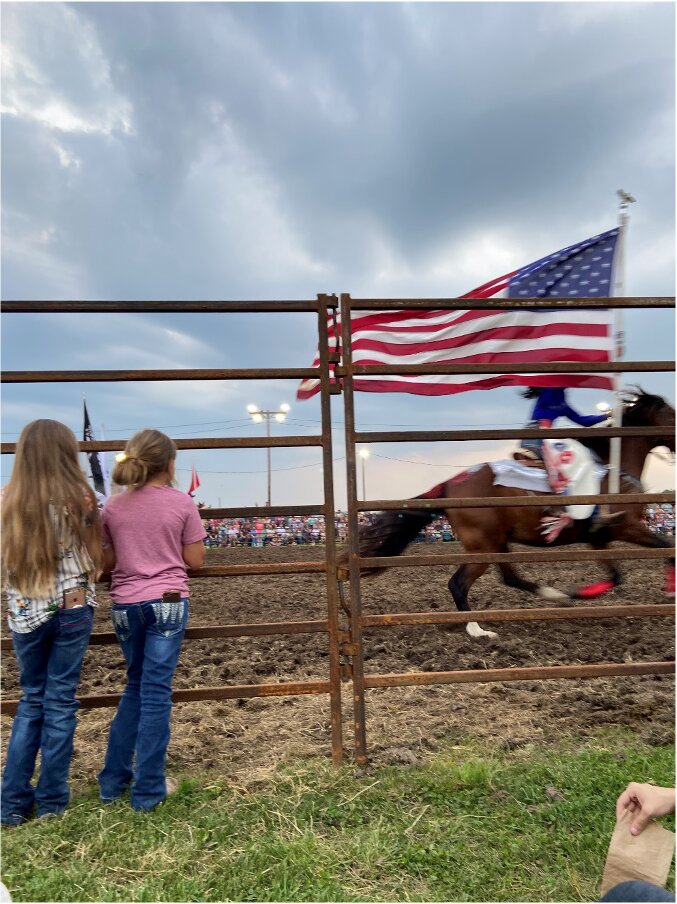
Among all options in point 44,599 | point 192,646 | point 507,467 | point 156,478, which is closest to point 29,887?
point 44,599

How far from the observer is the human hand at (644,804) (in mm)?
1723

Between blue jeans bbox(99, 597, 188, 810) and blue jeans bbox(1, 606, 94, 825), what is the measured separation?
0.71ft

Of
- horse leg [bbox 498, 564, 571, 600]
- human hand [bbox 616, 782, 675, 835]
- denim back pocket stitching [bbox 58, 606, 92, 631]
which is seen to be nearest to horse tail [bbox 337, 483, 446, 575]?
horse leg [bbox 498, 564, 571, 600]

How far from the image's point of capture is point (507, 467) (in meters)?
6.97

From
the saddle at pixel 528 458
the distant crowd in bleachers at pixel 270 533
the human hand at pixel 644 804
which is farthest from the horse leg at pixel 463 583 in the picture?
the distant crowd in bleachers at pixel 270 533

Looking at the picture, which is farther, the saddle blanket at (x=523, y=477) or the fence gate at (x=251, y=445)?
the saddle blanket at (x=523, y=477)

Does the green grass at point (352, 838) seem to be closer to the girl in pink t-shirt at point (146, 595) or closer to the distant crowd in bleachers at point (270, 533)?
the girl in pink t-shirt at point (146, 595)

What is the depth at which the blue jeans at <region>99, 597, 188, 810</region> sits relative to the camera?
282 cm

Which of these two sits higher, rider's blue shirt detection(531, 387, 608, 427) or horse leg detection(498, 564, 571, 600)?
rider's blue shirt detection(531, 387, 608, 427)

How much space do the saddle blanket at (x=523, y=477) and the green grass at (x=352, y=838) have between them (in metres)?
3.76

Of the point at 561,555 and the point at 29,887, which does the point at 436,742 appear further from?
the point at 29,887

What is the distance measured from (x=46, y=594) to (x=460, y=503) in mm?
2153

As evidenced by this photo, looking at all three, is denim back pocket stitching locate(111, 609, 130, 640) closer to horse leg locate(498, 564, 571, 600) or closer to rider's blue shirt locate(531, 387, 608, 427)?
rider's blue shirt locate(531, 387, 608, 427)

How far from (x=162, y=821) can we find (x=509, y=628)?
4817 mm
